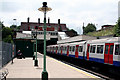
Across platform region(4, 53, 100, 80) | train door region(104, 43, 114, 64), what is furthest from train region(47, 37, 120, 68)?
platform region(4, 53, 100, 80)

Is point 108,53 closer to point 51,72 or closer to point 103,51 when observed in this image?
point 103,51

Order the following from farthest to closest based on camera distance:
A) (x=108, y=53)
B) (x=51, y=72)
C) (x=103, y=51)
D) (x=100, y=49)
→ (x=100, y=49) → (x=103, y=51) → (x=51, y=72) → (x=108, y=53)

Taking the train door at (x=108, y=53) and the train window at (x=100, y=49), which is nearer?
the train door at (x=108, y=53)

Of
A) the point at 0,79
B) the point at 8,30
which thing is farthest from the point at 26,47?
the point at 8,30

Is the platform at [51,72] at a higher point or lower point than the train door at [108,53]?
lower

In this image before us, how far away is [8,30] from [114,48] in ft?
384

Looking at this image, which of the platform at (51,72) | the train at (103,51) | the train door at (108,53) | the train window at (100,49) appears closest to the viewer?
the platform at (51,72)

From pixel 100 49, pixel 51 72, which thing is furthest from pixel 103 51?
pixel 51 72

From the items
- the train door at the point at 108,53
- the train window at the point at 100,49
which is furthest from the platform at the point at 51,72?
the train window at the point at 100,49

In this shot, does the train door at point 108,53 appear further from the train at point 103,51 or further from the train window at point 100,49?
the train window at point 100,49

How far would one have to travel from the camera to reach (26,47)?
140 ft

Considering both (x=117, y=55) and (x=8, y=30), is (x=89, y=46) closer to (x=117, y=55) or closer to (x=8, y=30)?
(x=117, y=55)

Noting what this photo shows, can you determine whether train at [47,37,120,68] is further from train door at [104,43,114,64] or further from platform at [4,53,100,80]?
platform at [4,53,100,80]

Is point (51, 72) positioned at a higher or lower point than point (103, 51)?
lower
